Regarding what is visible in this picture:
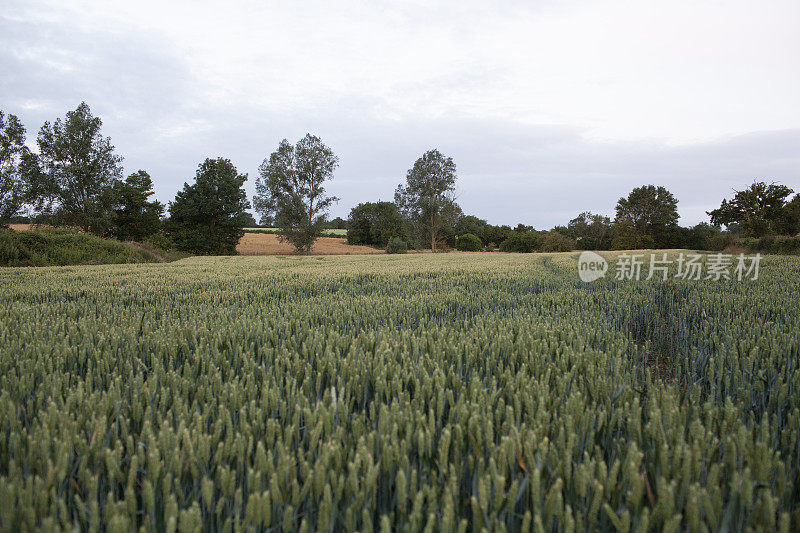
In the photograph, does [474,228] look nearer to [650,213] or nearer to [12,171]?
[650,213]

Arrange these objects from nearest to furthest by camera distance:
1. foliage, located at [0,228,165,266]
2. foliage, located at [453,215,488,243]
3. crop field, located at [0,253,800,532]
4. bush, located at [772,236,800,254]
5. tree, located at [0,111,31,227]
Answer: crop field, located at [0,253,800,532] → foliage, located at [0,228,165,266] → bush, located at [772,236,800,254] → tree, located at [0,111,31,227] → foliage, located at [453,215,488,243]

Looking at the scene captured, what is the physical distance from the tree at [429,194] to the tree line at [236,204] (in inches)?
4.6

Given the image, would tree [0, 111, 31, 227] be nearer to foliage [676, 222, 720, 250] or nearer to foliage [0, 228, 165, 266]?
foliage [0, 228, 165, 266]

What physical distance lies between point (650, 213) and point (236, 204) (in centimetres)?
5352

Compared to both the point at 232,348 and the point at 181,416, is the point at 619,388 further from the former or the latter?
the point at 232,348

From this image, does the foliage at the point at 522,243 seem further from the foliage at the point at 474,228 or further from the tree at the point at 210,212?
the tree at the point at 210,212

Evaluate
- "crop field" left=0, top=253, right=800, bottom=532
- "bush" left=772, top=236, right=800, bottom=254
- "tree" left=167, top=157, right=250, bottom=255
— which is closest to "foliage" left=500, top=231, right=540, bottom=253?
"bush" left=772, top=236, right=800, bottom=254

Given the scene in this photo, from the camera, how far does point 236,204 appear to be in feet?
149

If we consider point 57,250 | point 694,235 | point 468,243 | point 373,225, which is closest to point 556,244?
point 468,243

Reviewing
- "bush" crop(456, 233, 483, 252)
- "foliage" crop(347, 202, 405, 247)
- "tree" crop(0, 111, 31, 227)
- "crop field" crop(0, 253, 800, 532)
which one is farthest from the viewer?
"foliage" crop(347, 202, 405, 247)

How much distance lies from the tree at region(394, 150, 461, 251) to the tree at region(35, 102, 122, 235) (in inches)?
1130

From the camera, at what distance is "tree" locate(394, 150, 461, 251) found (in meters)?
47.8

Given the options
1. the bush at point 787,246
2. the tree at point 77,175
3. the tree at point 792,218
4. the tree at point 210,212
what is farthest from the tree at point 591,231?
the tree at point 77,175

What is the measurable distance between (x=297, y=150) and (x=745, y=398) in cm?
4643
